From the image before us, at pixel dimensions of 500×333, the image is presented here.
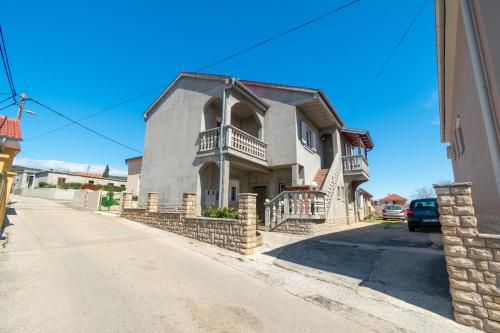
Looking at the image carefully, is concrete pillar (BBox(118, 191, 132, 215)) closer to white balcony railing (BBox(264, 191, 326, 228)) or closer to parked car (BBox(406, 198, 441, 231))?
white balcony railing (BBox(264, 191, 326, 228))

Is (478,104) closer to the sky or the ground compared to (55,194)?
closer to the sky

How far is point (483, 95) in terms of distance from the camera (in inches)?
173

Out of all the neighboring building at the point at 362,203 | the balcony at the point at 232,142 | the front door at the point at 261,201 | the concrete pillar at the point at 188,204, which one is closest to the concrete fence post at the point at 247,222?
the concrete pillar at the point at 188,204

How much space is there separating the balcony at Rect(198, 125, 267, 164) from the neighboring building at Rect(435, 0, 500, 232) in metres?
8.22

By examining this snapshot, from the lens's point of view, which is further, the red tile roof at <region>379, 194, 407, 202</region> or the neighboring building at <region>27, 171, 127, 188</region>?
the red tile roof at <region>379, 194, 407, 202</region>

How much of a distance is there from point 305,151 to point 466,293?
1121 centimetres

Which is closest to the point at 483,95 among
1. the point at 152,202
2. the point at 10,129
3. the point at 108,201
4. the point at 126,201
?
the point at 152,202

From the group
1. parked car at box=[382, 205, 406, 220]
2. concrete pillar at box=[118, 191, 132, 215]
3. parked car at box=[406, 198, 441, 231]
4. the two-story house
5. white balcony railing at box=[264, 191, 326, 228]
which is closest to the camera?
white balcony railing at box=[264, 191, 326, 228]

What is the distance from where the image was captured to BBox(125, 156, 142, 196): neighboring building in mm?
23514

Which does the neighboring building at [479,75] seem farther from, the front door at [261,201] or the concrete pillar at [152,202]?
the concrete pillar at [152,202]

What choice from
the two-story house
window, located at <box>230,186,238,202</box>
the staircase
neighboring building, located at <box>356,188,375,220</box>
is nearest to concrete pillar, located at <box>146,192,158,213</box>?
the two-story house

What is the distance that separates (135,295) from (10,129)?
1446 centimetres

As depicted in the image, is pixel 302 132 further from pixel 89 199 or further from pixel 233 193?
pixel 89 199

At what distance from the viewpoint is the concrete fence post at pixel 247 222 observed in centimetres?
764
